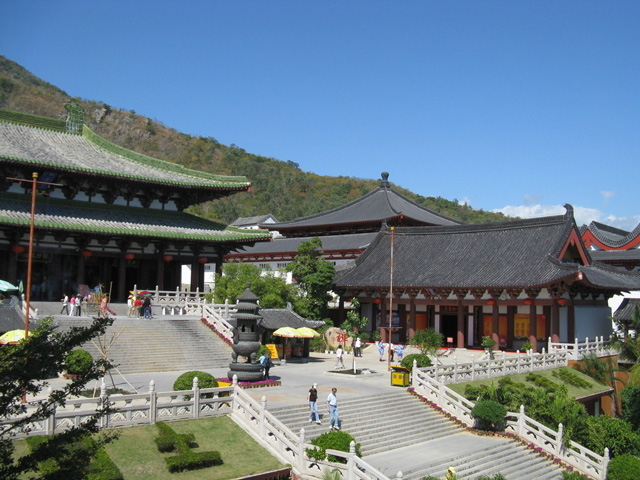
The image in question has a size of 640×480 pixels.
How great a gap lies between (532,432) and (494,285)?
1500 cm

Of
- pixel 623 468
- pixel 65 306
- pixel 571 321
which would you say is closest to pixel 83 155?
pixel 65 306

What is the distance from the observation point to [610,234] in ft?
202

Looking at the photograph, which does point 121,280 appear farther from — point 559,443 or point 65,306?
point 559,443

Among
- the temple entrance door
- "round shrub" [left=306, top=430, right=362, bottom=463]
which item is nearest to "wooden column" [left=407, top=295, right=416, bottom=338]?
the temple entrance door

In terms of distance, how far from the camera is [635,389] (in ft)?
102

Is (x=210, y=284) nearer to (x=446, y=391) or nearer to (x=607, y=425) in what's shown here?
(x=446, y=391)

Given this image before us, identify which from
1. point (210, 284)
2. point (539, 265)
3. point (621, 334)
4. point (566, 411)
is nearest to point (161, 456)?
point (566, 411)

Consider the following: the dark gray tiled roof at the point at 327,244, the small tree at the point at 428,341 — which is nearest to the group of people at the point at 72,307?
the small tree at the point at 428,341

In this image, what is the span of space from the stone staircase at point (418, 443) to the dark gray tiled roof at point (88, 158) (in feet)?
72.0

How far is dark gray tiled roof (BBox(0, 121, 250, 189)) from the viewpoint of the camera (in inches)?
1465

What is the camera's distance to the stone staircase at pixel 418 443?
68.0ft

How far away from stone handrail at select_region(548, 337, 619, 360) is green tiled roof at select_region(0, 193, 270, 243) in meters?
19.9

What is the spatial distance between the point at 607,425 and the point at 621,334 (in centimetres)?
1938

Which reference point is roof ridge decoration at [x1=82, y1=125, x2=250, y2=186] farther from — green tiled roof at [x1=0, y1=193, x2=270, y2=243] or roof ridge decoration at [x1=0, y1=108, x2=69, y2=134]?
green tiled roof at [x1=0, y1=193, x2=270, y2=243]
